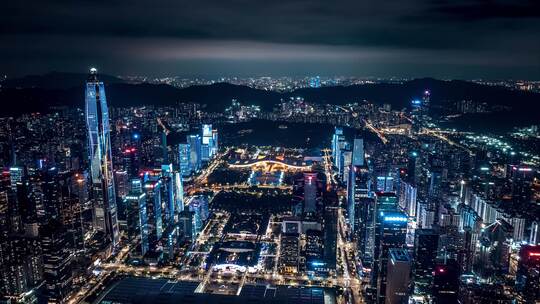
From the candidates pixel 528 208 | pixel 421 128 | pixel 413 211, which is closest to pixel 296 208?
pixel 413 211

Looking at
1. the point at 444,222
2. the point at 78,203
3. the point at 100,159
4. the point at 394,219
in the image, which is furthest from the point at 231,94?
the point at 394,219

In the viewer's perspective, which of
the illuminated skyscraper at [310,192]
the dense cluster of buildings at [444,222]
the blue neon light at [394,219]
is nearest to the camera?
the dense cluster of buildings at [444,222]

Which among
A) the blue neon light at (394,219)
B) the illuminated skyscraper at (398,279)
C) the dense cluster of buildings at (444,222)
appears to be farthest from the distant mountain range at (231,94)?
the illuminated skyscraper at (398,279)

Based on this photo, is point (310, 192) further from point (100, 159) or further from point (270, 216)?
point (100, 159)

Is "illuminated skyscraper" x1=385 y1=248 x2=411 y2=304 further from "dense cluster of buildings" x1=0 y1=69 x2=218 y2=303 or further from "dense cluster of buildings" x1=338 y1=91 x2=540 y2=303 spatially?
"dense cluster of buildings" x1=0 y1=69 x2=218 y2=303

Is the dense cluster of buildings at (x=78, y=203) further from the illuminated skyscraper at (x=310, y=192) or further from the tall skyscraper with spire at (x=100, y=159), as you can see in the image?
the illuminated skyscraper at (x=310, y=192)

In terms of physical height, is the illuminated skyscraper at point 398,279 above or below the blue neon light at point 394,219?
below
